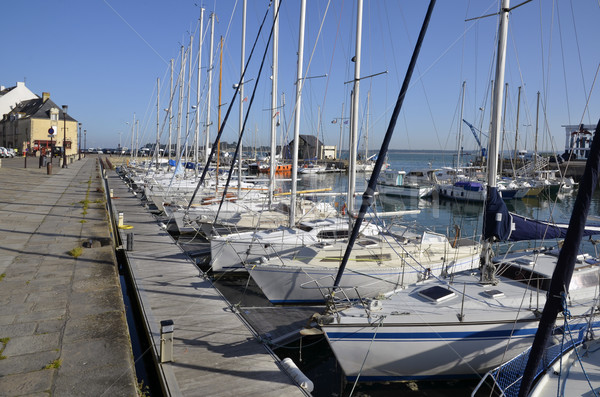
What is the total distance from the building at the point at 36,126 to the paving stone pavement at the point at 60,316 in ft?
224

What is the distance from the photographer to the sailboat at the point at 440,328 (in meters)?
7.95

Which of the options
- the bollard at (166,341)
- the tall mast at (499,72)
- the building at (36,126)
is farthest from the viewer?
the building at (36,126)

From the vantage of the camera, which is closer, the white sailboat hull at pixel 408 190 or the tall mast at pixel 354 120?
the tall mast at pixel 354 120

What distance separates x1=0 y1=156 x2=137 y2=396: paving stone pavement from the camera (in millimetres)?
6574

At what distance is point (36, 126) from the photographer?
80312 mm

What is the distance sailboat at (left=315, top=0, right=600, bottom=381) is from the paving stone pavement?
3.83 meters

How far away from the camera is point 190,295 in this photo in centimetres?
1171

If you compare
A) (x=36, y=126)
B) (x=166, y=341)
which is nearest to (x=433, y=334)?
(x=166, y=341)

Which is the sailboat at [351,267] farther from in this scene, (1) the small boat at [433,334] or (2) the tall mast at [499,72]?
(2) the tall mast at [499,72]

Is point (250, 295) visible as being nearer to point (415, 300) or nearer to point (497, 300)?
point (415, 300)

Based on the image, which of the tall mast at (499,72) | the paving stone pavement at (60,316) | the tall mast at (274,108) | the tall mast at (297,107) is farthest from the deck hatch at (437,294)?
the tall mast at (274,108)

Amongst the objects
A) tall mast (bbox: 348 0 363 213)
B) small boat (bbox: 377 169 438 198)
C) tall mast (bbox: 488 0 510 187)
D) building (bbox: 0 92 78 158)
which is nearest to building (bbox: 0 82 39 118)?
building (bbox: 0 92 78 158)

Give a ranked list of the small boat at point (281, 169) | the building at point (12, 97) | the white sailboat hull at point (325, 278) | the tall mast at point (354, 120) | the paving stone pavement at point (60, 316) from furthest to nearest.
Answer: the building at point (12, 97), the small boat at point (281, 169), the tall mast at point (354, 120), the white sailboat hull at point (325, 278), the paving stone pavement at point (60, 316)

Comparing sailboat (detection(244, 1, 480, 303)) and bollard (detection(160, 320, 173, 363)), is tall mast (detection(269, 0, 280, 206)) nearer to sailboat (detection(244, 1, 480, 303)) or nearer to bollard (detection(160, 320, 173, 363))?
sailboat (detection(244, 1, 480, 303))
